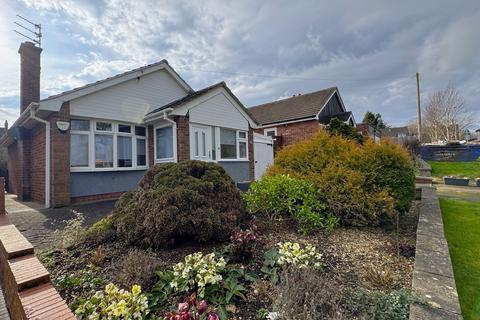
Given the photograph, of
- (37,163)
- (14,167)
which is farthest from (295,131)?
(14,167)

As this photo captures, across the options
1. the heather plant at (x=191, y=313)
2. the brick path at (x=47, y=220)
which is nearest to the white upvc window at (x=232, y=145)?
the brick path at (x=47, y=220)

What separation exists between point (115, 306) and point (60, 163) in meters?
7.48

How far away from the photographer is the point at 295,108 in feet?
59.5

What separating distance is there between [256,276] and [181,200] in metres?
1.49

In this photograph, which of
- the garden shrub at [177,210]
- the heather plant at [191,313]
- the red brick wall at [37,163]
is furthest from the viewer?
the red brick wall at [37,163]

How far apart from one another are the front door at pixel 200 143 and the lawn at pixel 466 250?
309 inches

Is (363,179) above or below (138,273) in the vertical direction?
above

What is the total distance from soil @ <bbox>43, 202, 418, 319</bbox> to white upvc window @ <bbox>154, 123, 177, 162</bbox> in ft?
19.1

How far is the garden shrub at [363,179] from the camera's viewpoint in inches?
Answer: 160

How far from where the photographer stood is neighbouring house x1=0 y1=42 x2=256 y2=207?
293 inches

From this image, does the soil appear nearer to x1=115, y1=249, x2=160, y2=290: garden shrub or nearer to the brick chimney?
x1=115, y1=249, x2=160, y2=290: garden shrub

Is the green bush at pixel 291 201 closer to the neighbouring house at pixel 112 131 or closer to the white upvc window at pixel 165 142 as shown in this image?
the neighbouring house at pixel 112 131

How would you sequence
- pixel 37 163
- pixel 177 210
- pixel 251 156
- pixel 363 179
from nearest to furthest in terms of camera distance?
pixel 177 210
pixel 363 179
pixel 37 163
pixel 251 156

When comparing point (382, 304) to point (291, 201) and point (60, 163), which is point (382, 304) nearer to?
point (291, 201)
